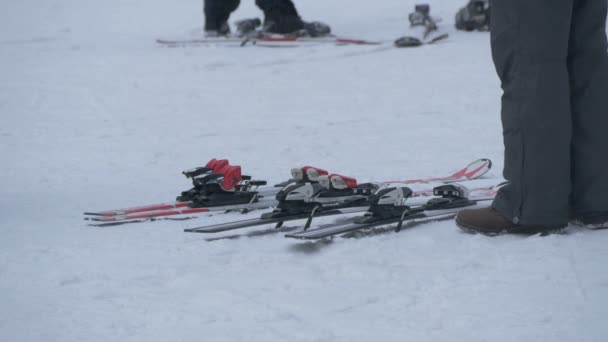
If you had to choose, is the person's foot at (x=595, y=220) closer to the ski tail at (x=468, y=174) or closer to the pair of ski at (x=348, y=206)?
the pair of ski at (x=348, y=206)

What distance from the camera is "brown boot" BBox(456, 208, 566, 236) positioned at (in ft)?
9.37

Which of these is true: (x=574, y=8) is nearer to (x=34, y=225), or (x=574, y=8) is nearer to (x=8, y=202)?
(x=34, y=225)

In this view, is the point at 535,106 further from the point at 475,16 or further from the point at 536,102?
the point at 475,16

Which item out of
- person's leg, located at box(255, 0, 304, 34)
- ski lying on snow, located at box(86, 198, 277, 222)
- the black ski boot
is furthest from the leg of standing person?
person's leg, located at box(255, 0, 304, 34)

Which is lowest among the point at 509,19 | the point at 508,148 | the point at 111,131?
the point at 111,131

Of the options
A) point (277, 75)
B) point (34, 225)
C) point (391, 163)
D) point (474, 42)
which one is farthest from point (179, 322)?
point (474, 42)

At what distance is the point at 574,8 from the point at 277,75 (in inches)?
242

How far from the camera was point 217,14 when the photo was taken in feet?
38.3

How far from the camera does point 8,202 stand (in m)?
4.22

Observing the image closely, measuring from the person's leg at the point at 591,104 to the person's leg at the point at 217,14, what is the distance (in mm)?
9125

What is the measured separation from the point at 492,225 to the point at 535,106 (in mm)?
466

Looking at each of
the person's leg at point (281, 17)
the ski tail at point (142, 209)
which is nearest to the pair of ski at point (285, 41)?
the person's leg at point (281, 17)

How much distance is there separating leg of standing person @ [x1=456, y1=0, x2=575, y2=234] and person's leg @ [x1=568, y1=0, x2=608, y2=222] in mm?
66

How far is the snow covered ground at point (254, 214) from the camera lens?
2.21 metres
